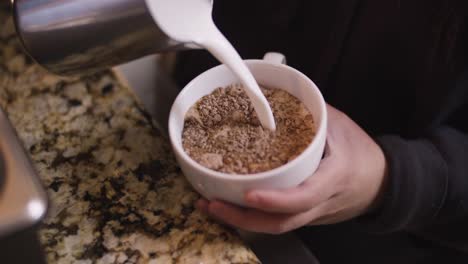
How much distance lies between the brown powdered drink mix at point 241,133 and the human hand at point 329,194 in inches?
1.2

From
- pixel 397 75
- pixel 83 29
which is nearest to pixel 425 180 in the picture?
pixel 397 75

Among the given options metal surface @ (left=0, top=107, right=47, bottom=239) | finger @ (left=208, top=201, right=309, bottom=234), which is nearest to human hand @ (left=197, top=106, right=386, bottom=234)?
finger @ (left=208, top=201, right=309, bottom=234)

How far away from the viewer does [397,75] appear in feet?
1.93

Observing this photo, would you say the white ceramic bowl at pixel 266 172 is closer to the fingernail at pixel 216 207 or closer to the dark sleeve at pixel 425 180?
the fingernail at pixel 216 207

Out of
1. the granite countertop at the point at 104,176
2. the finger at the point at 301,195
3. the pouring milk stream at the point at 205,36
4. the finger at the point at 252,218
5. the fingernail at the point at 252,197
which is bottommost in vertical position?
the granite countertop at the point at 104,176

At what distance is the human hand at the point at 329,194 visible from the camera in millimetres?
405

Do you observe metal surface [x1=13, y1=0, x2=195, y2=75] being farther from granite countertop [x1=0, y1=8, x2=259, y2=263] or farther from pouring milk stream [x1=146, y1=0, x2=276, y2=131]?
granite countertop [x1=0, y1=8, x2=259, y2=263]

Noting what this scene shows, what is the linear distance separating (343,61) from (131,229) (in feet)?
1.07

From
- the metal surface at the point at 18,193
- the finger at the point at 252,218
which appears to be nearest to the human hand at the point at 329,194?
the finger at the point at 252,218

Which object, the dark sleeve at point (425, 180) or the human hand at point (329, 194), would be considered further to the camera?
the dark sleeve at point (425, 180)

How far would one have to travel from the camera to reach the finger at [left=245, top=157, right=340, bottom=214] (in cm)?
39

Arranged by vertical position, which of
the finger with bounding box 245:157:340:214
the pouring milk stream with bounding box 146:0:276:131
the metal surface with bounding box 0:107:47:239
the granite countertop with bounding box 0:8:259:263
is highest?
the pouring milk stream with bounding box 146:0:276:131

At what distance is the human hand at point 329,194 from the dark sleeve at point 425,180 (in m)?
0.02

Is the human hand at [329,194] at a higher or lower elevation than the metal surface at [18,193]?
lower
